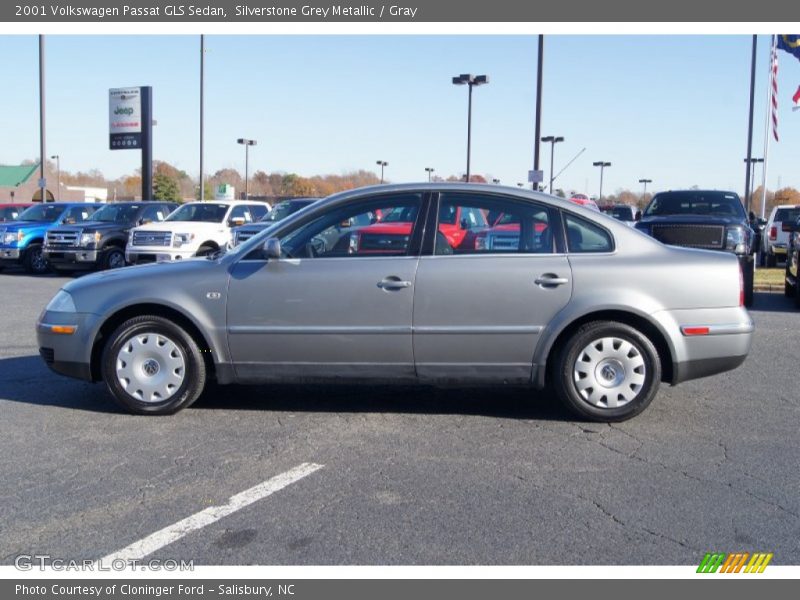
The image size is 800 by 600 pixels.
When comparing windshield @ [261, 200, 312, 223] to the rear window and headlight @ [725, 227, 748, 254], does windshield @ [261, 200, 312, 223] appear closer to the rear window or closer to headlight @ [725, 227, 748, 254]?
headlight @ [725, 227, 748, 254]

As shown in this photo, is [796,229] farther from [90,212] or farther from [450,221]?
[90,212]

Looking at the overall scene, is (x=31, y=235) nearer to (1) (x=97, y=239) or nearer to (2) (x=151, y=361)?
(1) (x=97, y=239)

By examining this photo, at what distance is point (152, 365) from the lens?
582 centimetres

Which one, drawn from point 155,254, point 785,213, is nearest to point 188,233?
point 155,254

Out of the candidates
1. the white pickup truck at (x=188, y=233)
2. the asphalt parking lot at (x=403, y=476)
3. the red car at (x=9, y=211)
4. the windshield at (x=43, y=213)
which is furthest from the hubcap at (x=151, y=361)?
the red car at (x=9, y=211)

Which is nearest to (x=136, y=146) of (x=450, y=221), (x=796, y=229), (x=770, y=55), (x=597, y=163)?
(x=770, y=55)

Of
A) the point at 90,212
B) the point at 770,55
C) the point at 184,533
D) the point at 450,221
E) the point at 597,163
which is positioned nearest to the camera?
the point at 184,533

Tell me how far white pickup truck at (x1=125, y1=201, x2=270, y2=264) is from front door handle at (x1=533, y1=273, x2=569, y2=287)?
35.0ft

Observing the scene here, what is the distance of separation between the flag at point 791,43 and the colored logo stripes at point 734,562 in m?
22.4

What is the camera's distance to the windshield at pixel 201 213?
17062 millimetres

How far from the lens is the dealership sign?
103 ft

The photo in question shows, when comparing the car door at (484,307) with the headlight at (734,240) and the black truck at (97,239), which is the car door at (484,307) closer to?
the headlight at (734,240)

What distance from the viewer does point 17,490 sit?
441 cm

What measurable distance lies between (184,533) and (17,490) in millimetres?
1206
